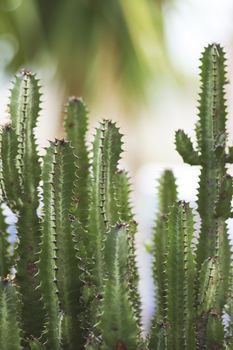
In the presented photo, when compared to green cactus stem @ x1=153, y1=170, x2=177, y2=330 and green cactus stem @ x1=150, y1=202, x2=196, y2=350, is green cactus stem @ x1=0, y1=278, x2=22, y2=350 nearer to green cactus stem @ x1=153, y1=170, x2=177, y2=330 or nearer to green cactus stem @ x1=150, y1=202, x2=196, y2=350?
green cactus stem @ x1=150, y1=202, x2=196, y2=350

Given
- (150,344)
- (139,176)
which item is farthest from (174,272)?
(139,176)

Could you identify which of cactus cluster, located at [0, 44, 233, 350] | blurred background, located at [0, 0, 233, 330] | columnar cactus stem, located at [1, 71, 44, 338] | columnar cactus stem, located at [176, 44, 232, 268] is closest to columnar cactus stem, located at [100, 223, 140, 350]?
cactus cluster, located at [0, 44, 233, 350]

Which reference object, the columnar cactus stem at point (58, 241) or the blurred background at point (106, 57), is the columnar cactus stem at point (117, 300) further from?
the blurred background at point (106, 57)

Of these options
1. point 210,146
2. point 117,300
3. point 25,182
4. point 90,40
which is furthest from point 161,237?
point 90,40

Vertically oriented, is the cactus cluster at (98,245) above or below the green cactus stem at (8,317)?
above

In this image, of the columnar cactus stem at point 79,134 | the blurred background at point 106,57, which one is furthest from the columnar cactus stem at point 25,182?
the blurred background at point 106,57
